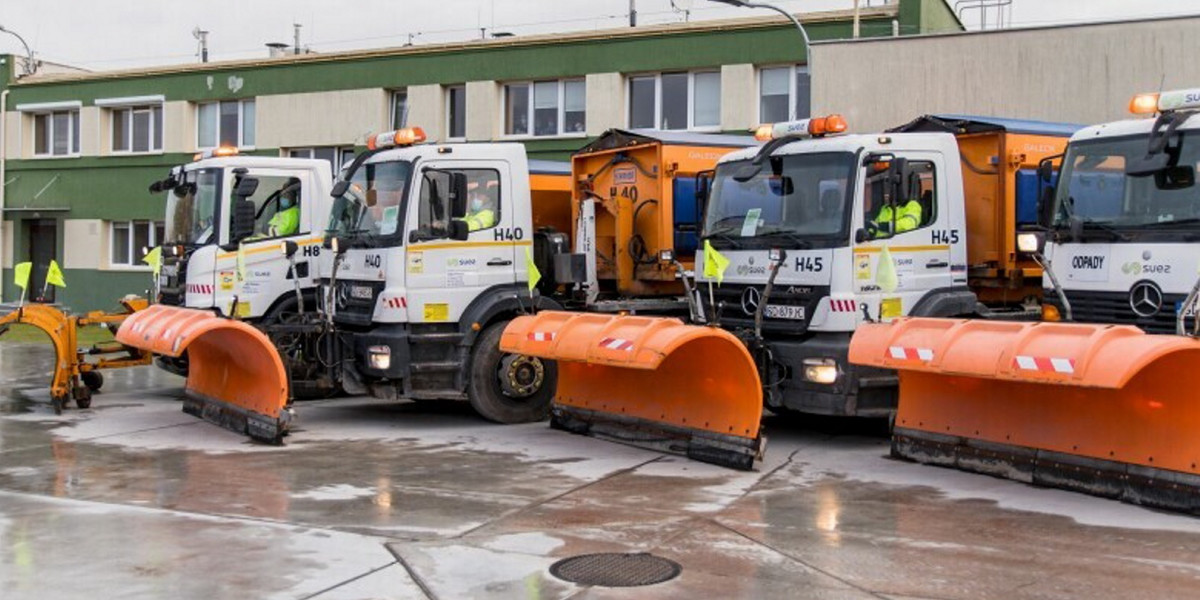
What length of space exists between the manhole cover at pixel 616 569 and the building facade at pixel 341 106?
13.4 m

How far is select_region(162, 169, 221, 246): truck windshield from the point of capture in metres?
14.5

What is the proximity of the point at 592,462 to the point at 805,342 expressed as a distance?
2228mm

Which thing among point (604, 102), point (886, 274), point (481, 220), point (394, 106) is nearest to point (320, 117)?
point (394, 106)

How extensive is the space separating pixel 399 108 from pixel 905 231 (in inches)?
741

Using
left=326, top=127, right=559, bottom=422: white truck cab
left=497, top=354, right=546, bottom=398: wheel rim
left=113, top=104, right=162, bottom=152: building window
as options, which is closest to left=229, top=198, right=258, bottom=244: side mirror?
left=326, top=127, right=559, bottom=422: white truck cab

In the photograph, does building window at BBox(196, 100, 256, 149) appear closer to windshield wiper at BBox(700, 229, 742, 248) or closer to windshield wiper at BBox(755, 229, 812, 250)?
windshield wiper at BBox(700, 229, 742, 248)

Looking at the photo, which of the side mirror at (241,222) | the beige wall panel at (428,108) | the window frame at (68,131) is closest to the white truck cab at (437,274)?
the side mirror at (241,222)

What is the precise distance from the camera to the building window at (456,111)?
27044mm

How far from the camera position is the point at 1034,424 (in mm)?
9164

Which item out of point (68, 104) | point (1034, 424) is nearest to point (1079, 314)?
point (1034, 424)

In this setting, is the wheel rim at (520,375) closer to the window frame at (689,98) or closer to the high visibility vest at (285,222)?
the high visibility vest at (285,222)

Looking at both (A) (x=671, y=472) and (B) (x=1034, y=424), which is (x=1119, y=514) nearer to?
(B) (x=1034, y=424)

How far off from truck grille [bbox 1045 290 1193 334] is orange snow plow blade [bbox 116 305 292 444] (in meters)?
7.02

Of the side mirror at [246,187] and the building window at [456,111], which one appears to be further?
the building window at [456,111]
